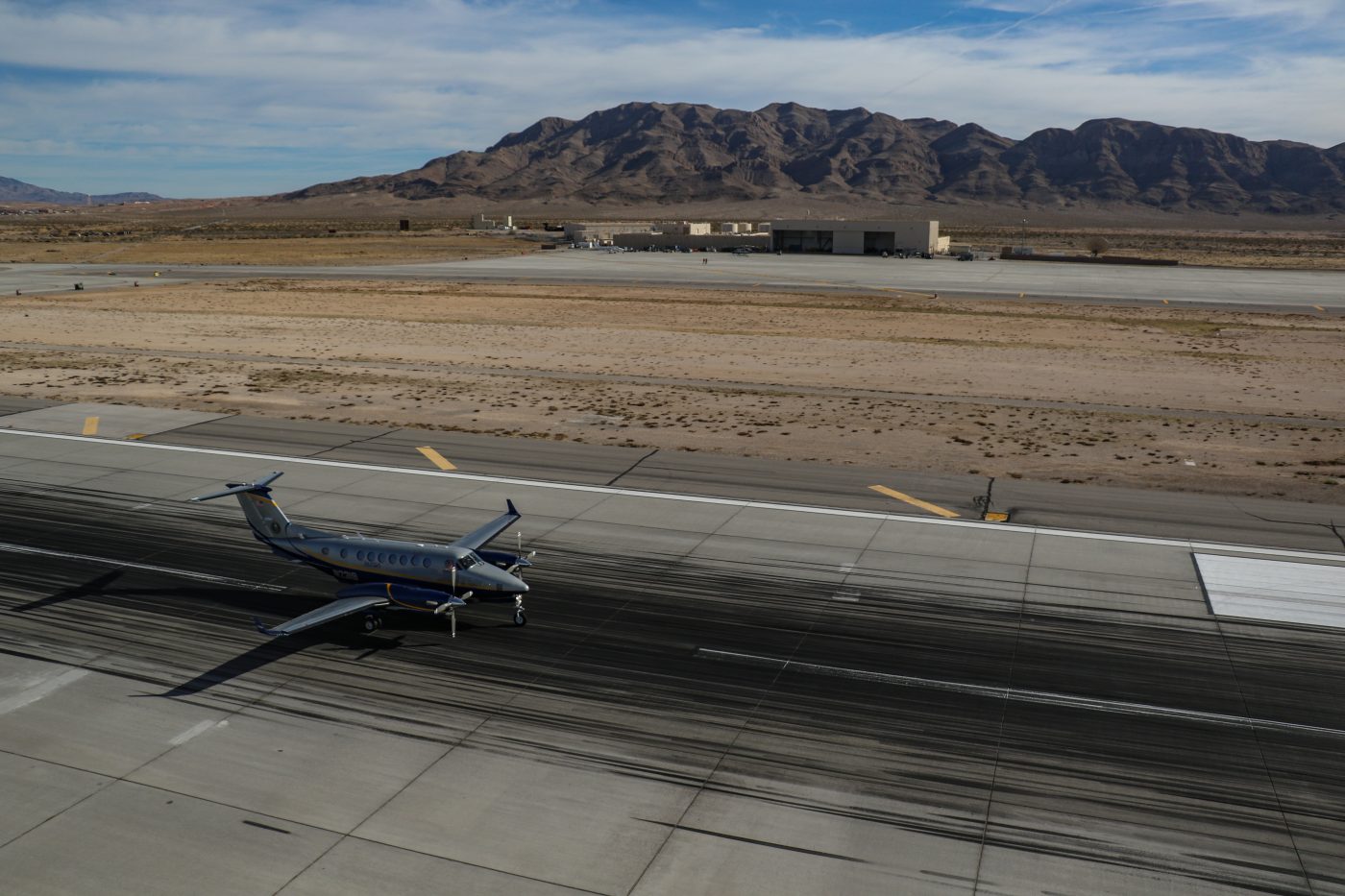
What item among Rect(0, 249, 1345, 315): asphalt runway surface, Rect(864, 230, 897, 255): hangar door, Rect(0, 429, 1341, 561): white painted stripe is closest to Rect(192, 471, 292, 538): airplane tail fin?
Rect(0, 429, 1341, 561): white painted stripe

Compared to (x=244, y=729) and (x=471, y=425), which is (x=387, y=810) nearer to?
(x=244, y=729)

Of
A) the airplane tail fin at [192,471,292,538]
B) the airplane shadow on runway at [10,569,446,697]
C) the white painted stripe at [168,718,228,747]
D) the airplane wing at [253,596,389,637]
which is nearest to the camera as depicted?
the white painted stripe at [168,718,228,747]

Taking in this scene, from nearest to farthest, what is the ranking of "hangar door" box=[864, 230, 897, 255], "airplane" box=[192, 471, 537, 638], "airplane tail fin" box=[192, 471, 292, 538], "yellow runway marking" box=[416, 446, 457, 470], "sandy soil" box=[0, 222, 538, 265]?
"airplane" box=[192, 471, 537, 638] → "airplane tail fin" box=[192, 471, 292, 538] → "yellow runway marking" box=[416, 446, 457, 470] → "sandy soil" box=[0, 222, 538, 265] → "hangar door" box=[864, 230, 897, 255]

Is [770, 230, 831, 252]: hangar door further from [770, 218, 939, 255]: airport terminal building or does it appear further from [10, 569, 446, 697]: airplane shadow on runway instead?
[10, 569, 446, 697]: airplane shadow on runway

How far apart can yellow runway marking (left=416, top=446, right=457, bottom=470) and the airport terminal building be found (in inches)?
5041

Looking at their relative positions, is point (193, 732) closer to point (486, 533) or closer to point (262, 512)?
A: point (262, 512)

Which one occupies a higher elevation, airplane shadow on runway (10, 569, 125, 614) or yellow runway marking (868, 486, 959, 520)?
airplane shadow on runway (10, 569, 125, 614)

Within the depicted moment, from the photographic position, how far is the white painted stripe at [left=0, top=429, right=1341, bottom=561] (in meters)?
28.1

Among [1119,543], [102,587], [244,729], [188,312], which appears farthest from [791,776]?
[188,312]

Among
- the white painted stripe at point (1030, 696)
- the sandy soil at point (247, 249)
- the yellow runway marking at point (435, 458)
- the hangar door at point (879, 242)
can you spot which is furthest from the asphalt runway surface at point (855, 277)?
the white painted stripe at point (1030, 696)

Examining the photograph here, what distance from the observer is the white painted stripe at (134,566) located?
24.8 metres

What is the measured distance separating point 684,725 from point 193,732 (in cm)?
924

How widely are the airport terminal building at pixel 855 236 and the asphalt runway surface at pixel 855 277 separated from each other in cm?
1485

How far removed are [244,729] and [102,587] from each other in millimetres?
9114
